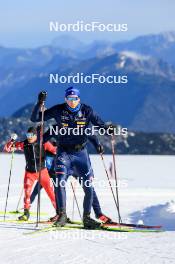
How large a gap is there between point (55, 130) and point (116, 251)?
7.68 feet

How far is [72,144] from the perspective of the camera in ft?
26.3

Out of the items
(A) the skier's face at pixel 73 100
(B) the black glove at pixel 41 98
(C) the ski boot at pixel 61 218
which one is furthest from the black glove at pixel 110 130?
(C) the ski boot at pixel 61 218

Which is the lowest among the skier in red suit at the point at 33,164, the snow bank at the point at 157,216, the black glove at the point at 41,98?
the snow bank at the point at 157,216

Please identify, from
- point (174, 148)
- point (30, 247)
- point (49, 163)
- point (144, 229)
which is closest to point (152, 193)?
point (49, 163)

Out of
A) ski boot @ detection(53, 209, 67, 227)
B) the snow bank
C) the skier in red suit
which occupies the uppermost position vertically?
the skier in red suit

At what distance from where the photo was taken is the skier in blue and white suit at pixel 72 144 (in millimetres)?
7949

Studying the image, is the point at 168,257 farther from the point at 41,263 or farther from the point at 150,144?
the point at 150,144

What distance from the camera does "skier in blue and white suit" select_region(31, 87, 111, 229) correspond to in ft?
26.1

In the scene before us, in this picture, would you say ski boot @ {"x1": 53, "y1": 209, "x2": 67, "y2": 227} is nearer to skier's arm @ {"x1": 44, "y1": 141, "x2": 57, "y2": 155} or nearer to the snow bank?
skier's arm @ {"x1": 44, "y1": 141, "x2": 57, "y2": 155}

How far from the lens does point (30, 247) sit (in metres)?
6.42

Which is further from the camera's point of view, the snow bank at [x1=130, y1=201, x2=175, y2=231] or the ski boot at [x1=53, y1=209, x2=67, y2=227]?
the snow bank at [x1=130, y1=201, x2=175, y2=231]

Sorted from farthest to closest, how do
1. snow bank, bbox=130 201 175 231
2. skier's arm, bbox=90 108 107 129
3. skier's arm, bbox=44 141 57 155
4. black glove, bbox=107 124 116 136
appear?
snow bank, bbox=130 201 175 231, skier's arm, bbox=44 141 57 155, black glove, bbox=107 124 116 136, skier's arm, bbox=90 108 107 129

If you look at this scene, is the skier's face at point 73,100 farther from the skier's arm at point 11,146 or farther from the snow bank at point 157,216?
the snow bank at point 157,216

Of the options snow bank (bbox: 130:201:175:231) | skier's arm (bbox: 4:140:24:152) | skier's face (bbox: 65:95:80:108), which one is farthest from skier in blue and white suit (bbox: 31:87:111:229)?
snow bank (bbox: 130:201:175:231)
